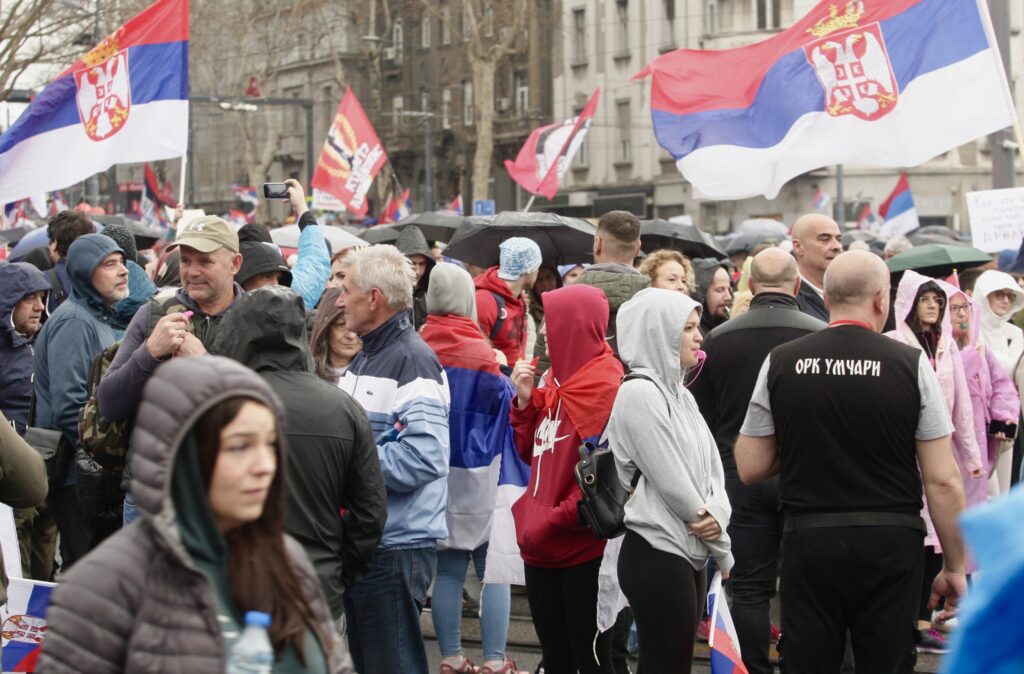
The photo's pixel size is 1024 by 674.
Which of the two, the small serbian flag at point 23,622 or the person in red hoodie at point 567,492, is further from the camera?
the person in red hoodie at point 567,492

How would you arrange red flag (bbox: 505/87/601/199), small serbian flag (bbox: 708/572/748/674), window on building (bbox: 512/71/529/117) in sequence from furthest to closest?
window on building (bbox: 512/71/529/117), red flag (bbox: 505/87/601/199), small serbian flag (bbox: 708/572/748/674)

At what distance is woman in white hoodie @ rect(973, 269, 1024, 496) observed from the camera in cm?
840

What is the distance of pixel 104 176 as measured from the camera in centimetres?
5534

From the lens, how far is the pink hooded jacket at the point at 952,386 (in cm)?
703

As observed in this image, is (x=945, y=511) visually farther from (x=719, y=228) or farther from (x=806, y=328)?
(x=719, y=228)

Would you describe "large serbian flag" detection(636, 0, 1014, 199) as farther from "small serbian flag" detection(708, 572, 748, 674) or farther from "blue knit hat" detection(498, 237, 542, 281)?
"small serbian flag" detection(708, 572, 748, 674)

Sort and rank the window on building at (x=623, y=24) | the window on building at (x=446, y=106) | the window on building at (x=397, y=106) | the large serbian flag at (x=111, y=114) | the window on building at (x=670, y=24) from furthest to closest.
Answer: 1. the window on building at (x=397, y=106)
2. the window on building at (x=446, y=106)
3. the window on building at (x=623, y=24)
4. the window on building at (x=670, y=24)
5. the large serbian flag at (x=111, y=114)

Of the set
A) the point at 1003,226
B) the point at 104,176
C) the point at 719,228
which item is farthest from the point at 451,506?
the point at 104,176

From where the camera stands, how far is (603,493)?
532 cm

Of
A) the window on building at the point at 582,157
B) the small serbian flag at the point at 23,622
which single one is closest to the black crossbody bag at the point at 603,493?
the small serbian flag at the point at 23,622

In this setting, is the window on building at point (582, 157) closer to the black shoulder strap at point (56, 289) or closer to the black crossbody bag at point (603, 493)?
the black shoulder strap at point (56, 289)

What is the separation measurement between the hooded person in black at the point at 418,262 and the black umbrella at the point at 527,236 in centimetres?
116

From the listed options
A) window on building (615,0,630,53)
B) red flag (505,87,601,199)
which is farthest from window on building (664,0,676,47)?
red flag (505,87,601,199)

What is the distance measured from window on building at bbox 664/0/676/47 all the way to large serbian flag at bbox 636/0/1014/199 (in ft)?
138
